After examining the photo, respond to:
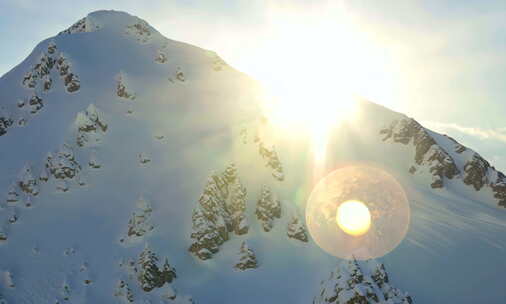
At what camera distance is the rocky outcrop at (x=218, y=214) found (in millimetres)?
56562

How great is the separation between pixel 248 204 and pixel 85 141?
35.8 m

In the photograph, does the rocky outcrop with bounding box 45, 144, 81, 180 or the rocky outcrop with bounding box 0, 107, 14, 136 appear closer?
the rocky outcrop with bounding box 45, 144, 81, 180

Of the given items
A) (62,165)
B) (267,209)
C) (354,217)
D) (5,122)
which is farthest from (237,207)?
(5,122)

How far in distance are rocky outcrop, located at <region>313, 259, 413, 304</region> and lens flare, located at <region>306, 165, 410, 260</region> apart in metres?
23.1

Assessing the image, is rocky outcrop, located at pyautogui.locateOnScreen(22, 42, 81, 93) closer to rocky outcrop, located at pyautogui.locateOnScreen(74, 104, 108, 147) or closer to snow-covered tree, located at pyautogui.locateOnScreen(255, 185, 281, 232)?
rocky outcrop, located at pyautogui.locateOnScreen(74, 104, 108, 147)

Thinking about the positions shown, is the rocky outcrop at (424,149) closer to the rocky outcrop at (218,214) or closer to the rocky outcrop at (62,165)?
the rocky outcrop at (218,214)

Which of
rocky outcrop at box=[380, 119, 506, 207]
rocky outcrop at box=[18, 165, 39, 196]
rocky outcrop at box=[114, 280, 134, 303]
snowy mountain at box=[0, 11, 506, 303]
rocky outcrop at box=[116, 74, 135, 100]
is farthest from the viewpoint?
rocky outcrop at box=[116, 74, 135, 100]

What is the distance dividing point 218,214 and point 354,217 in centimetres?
2332

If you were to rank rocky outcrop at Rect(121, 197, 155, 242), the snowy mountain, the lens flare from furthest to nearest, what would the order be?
rocky outcrop at Rect(121, 197, 155, 242), the lens flare, the snowy mountain

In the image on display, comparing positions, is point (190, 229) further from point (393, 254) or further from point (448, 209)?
point (448, 209)

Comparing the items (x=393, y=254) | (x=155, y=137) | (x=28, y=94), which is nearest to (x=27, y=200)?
(x=155, y=137)

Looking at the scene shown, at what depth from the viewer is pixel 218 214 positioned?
59.9 metres

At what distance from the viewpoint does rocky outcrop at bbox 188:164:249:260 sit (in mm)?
56562

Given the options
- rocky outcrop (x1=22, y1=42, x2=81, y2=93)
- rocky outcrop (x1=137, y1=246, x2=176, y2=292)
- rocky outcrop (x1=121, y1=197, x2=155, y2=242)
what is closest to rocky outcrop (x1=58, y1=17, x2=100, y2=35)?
rocky outcrop (x1=22, y1=42, x2=81, y2=93)
